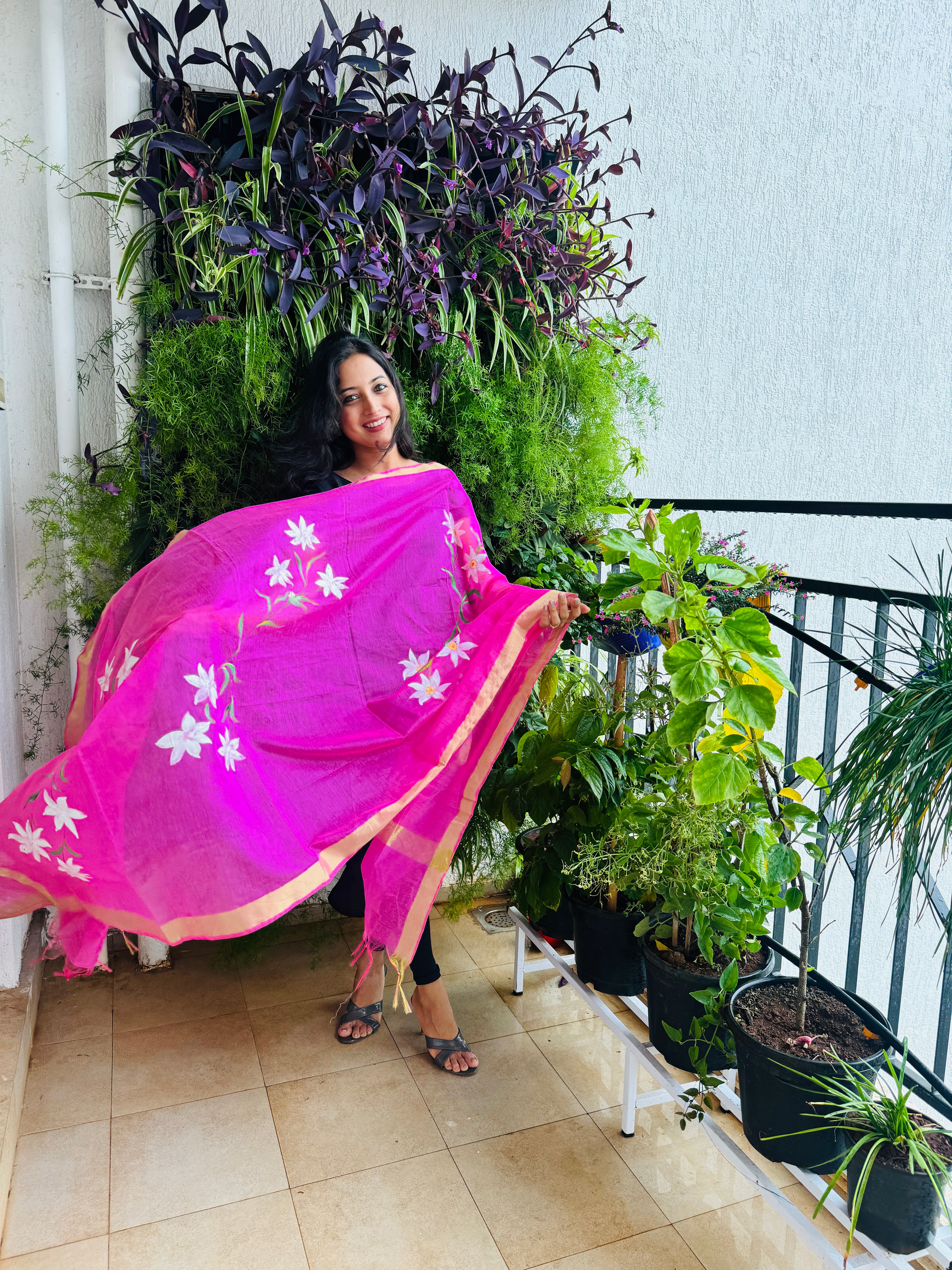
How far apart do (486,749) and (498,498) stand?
2.42ft

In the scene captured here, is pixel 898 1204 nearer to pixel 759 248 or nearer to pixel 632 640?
pixel 632 640

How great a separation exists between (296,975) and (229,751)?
103 centimetres

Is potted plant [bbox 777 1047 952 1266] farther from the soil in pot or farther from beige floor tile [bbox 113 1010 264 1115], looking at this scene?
beige floor tile [bbox 113 1010 264 1115]

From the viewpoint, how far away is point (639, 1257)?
141cm

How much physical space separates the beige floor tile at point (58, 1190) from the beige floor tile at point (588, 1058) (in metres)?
0.95

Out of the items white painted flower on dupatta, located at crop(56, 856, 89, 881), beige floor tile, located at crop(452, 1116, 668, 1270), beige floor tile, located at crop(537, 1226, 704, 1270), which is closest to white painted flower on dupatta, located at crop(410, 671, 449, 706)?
white painted flower on dupatta, located at crop(56, 856, 89, 881)

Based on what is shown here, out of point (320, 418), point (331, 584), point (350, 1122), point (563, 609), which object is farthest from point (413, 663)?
point (350, 1122)

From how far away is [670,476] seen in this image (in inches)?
111

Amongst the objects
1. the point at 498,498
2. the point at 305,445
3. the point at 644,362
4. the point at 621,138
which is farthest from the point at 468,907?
the point at 621,138

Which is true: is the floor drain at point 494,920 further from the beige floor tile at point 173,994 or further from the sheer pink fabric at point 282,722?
the sheer pink fabric at point 282,722

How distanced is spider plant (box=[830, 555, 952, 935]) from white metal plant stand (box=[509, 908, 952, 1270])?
0.58m

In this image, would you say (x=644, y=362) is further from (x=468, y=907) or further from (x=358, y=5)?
(x=468, y=907)

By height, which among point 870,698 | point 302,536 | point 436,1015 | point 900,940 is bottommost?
point 436,1015

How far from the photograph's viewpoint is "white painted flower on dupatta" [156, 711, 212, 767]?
4.68 feet
